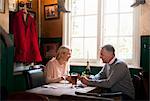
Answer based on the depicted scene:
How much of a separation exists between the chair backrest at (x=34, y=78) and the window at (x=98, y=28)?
1480 mm

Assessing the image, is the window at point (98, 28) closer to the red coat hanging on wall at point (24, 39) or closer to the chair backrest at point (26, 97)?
the red coat hanging on wall at point (24, 39)

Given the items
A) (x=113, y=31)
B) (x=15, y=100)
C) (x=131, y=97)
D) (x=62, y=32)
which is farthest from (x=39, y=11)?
(x=15, y=100)

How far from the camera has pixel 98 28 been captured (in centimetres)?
460

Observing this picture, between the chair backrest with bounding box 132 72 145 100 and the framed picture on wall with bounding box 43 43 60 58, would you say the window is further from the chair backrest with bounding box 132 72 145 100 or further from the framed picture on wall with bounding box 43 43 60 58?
the chair backrest with bounding box 132 72 145 100

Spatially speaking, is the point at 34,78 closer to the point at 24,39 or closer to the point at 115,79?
the point at 115,79

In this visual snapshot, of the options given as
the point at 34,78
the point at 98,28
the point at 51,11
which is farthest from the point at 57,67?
the point at 51,11

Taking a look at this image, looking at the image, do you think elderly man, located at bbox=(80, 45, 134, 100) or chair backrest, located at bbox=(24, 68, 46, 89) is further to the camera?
chair backrest, located at bbox=(24, 68, 46, 89)

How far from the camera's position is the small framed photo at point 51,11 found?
492 cm

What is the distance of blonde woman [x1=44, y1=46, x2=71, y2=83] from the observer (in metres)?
3.45

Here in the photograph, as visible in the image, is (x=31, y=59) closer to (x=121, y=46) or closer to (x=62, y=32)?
(x=62, y=32)

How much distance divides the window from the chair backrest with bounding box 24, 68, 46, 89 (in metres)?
1.48

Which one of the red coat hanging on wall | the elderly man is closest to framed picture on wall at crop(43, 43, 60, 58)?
the red coat hanging on wall

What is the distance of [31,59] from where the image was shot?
14.5 feet

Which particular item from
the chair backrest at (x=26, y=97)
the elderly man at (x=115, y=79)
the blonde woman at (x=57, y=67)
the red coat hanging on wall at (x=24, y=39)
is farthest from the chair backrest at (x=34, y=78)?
the chair backrest at (x=26, y=97)
